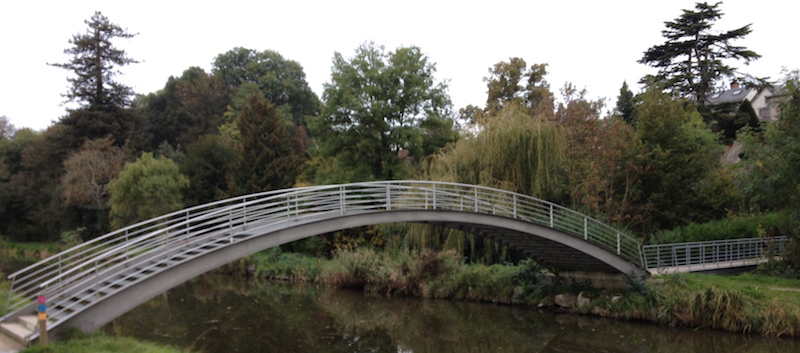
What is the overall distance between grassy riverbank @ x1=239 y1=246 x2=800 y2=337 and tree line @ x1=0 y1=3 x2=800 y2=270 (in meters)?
1.62

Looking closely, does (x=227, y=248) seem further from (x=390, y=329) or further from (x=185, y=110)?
(x=185, y=110)

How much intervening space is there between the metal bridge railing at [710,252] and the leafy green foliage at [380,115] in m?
12.7

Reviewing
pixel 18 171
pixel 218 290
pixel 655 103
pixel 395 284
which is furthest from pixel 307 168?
pixel 18 171

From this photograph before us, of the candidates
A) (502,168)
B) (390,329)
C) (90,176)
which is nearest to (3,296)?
(390,329)

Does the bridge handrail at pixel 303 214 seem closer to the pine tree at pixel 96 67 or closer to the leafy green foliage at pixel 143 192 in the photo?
the leafy green foliage at pixel 143 192

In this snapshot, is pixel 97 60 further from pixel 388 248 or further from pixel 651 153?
pixel 651 153

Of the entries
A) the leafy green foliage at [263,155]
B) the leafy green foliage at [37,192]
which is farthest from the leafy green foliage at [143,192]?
the leafy green foliage at [37,192]

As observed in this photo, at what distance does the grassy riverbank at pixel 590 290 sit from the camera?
618 inches

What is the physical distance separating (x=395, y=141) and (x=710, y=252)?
1508cm

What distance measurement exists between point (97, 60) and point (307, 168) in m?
19.9

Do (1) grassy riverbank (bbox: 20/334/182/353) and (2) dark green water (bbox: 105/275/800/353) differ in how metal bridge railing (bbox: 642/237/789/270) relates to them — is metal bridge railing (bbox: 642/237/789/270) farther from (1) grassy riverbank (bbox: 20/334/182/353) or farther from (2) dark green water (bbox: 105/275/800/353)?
(1) grassy riverbank (bbox: 20/334/182/353)

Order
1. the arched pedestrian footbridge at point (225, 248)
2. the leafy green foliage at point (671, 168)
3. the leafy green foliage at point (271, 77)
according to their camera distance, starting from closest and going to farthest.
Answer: the arched pedestrian footbridge at point (225, 248)
the leafy green foliage at point (671, 168)
the leafy green foliage at point (271, 77)

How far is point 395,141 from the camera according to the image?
3109 centimetres

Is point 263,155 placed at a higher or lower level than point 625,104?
lower
